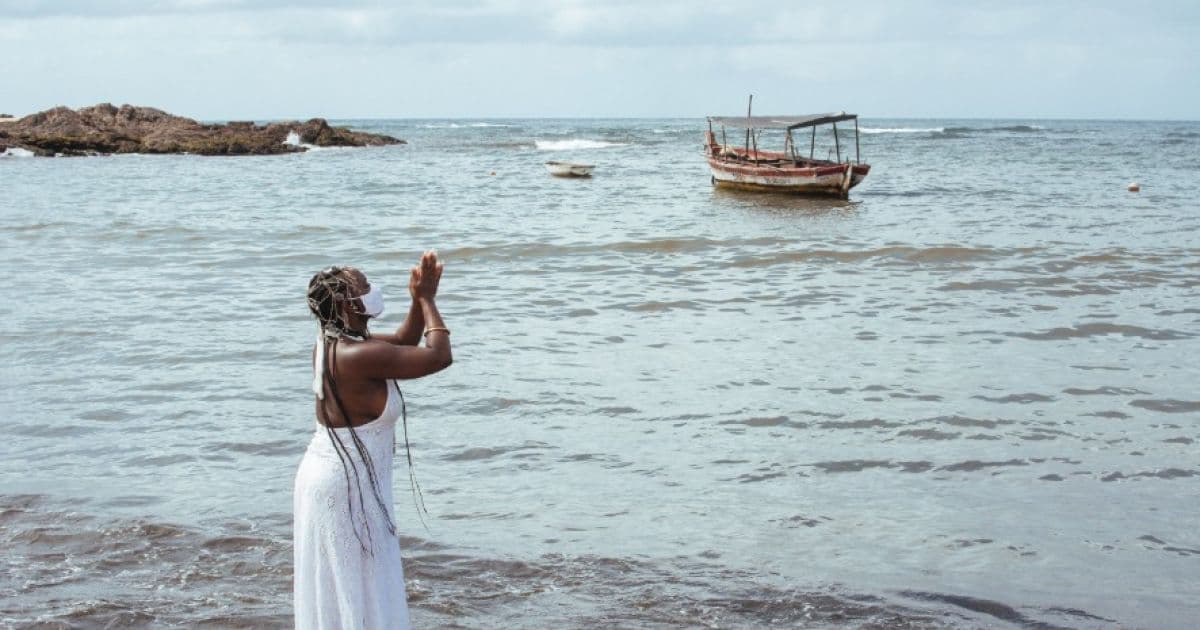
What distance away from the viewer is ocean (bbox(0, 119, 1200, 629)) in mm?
5508

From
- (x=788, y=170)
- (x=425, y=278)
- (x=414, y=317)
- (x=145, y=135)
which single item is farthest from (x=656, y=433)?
(x=145, y=135)

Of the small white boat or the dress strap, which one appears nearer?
the dress strap

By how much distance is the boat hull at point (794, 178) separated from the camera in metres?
31.2

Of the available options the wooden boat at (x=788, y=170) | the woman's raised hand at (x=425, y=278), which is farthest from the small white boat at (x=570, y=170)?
the woman's raised hand at (x=425, y=278)

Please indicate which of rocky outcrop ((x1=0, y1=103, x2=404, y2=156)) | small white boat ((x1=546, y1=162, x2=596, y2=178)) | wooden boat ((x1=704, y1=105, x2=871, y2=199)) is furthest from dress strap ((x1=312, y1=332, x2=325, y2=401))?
rocky outcrop ((x1=0, y1=103, x2=404, y2=156))

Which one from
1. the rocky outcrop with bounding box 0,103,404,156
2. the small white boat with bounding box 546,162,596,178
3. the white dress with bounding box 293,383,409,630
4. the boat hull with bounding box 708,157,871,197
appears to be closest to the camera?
the white dress with bounding box 293,383,409,630

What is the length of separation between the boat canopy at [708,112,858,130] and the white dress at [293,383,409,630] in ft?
98.4

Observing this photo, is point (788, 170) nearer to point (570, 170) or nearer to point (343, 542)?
point (570, 170)

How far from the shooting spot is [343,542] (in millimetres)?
3660

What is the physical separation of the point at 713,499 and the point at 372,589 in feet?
11.7

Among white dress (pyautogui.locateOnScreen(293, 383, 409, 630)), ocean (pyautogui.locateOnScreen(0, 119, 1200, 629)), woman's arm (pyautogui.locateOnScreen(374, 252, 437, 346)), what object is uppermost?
woman's arm (pyautogui.locateOnScreen(374, 252, 437, 346))

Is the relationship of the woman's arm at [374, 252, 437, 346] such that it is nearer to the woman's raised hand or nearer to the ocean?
the woman's raised hand

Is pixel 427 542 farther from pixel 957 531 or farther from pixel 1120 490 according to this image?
pixel 1120 490

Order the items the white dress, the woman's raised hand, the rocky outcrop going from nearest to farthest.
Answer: the white dress
the woman's raised hand
the rocky outcrop
